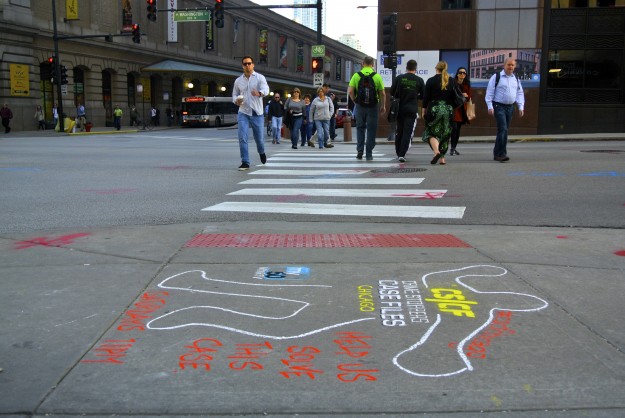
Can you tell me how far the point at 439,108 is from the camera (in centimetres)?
1153

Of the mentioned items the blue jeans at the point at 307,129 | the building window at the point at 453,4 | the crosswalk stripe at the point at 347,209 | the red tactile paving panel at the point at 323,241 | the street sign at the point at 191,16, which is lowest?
the red tactile paving panel at the point at 323,241

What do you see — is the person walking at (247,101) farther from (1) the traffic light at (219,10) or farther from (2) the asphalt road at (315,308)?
(1) the traffic light at (219,10)

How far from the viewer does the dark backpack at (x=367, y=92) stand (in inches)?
474

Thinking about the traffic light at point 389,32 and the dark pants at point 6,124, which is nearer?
the traffic light at point 389,32

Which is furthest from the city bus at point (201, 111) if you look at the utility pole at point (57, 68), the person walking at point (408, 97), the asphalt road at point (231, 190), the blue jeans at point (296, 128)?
the person walking at point (408, 97)

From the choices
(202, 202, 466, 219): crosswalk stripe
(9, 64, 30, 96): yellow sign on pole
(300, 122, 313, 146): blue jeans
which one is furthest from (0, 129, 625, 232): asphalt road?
(9, 64, 30, 96): yellow sign on pole

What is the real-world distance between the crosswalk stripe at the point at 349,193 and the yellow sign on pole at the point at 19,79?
1342 inches

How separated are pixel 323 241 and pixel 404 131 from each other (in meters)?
6.78

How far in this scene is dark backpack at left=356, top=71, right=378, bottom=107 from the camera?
1205cm

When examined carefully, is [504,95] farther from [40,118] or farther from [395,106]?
[40,118]

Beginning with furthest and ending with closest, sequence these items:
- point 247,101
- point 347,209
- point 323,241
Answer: point 247,101 < point 347,209 < point 323,241

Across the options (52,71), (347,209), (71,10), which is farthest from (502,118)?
(71,10)

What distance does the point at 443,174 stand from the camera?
10.4 metres

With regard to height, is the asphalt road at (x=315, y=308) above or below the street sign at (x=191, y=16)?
below
